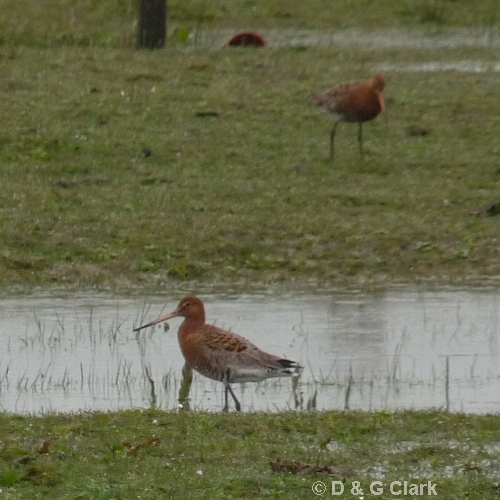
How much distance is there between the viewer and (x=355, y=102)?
1598 centimetres

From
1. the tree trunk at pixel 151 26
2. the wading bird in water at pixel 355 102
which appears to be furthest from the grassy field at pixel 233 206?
the tree trunk at pixel 151 26

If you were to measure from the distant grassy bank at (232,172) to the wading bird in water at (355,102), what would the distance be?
1.02ft

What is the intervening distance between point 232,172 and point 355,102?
1.70 metres

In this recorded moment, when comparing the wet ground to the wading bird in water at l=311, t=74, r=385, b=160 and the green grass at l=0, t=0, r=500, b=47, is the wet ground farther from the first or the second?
the green grass at l=0, t=0, r=500, b=47

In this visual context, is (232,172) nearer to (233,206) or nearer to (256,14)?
(233,206)

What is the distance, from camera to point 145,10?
2114cm

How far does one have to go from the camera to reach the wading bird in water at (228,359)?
919cm

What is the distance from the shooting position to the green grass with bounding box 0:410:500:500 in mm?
6723

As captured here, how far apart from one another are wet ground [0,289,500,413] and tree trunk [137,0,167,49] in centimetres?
964

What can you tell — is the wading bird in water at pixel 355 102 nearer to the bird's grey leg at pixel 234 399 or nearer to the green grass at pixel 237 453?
the bird's grey leg at pixel 234 399

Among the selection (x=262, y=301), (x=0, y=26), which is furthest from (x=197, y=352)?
(x=0, y=26)

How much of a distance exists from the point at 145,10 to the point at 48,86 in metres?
3.54

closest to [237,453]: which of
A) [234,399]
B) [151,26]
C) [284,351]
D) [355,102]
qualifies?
[234,399]

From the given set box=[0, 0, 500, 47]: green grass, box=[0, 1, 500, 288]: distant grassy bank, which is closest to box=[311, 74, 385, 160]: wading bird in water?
box=[0, 1, 500, 288]: distant grassy bank
